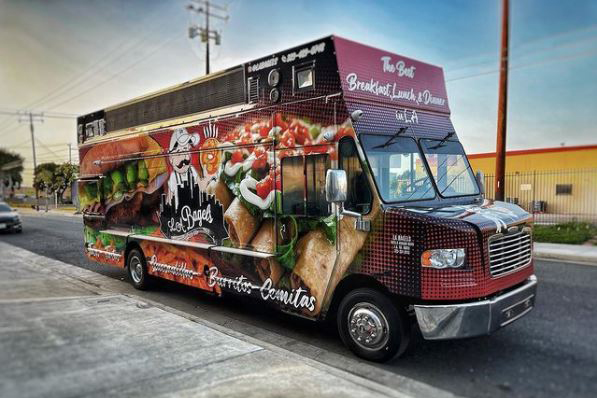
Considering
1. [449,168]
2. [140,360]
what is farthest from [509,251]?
[140,360]

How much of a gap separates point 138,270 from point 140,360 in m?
4.78

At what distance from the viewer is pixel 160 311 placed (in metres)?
6.05

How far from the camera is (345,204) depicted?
4.91 metres

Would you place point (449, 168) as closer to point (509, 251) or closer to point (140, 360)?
point (509, 251)

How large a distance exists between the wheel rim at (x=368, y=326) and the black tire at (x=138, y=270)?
16.3ft

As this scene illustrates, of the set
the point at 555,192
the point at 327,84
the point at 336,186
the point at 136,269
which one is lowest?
the point at 136,269

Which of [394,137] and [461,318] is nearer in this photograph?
[461,318]

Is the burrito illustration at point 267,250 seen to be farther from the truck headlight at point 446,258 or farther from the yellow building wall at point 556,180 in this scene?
the yellow building wall at point 556,180

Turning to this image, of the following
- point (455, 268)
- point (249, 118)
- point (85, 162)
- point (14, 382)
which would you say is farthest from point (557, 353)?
point (85, 162)

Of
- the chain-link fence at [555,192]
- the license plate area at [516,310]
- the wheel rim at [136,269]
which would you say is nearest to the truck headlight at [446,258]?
the license plate area at [516,310]

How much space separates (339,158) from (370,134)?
1.40 ft

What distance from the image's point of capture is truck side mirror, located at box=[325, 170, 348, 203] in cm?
455

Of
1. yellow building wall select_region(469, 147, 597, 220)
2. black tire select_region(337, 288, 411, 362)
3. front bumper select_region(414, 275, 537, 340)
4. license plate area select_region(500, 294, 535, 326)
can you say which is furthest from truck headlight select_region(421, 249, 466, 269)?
yellow building wall select_region(469, 147, 597, 220)

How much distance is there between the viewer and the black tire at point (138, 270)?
28.1 feet
